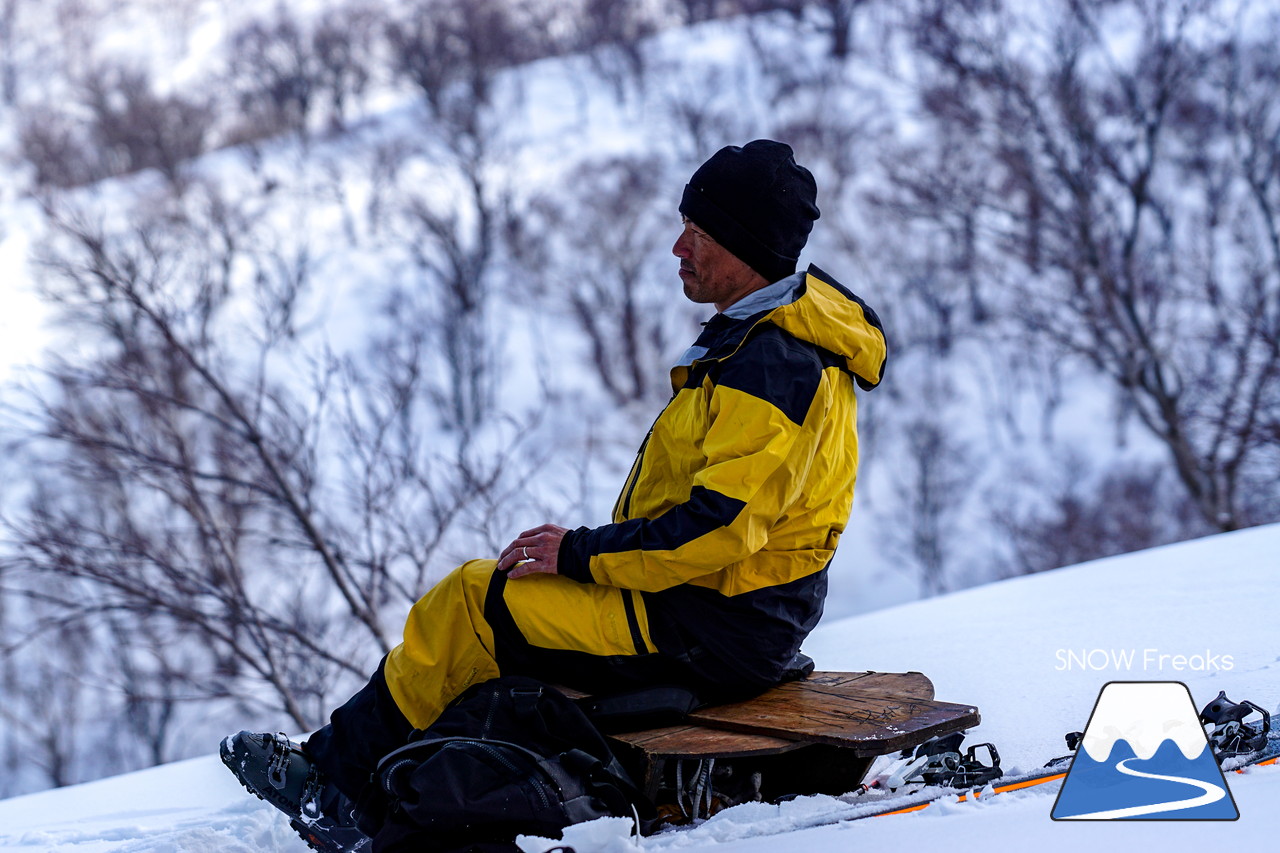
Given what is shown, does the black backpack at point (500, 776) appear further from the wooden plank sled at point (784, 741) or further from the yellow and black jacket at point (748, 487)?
the yellow and black jacket at point (748, 487)

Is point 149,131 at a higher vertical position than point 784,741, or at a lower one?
higher

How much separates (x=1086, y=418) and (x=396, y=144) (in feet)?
68.2

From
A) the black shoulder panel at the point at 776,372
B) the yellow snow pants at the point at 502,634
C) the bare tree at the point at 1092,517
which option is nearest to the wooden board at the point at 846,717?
the yellow snow pants at the point at 502,634

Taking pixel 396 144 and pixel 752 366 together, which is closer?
pixel 752 366

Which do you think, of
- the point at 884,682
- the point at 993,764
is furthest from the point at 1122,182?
the point at 993,764

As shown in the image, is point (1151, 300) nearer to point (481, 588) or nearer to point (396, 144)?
point (481, 588)

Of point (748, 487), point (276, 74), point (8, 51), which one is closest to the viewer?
point (748, 487)

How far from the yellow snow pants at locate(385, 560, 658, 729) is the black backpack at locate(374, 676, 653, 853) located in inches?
3.2

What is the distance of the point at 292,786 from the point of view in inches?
94.0

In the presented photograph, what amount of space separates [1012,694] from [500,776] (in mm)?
1671

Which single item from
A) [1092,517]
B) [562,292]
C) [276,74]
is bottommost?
[1092,517]

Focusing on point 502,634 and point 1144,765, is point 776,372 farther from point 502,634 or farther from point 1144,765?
point 1144,765

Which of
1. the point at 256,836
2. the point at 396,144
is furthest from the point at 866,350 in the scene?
the point at 396,144

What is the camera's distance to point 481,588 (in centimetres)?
249
